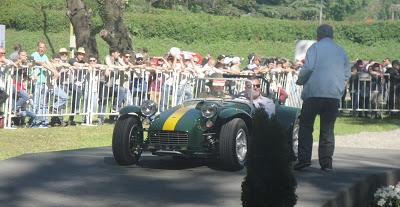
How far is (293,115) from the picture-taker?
13109mm

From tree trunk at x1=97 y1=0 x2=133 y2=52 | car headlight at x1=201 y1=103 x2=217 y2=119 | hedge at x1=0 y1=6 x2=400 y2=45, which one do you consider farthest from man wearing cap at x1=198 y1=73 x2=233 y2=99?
hedge at x1=0 y1=6 x2=400 y2=45

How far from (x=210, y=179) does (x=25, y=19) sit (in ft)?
138

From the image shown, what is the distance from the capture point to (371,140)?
18.8 m

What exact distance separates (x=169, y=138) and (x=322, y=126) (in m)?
1.98

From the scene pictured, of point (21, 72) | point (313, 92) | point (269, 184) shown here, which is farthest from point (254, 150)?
point (21, 72)

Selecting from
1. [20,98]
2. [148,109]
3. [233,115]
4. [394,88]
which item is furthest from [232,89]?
[394,88]

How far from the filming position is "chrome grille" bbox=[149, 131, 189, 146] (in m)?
11.7

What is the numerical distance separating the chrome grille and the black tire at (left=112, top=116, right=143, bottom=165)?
238 millimetres

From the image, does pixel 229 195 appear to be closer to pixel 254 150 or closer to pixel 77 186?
pixel 77 186

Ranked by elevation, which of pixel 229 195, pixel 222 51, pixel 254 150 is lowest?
pixel 229 195

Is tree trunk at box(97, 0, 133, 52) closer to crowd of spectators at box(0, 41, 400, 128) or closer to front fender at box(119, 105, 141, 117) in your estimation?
crowd of spectators at box(0, 41, 400, 128)

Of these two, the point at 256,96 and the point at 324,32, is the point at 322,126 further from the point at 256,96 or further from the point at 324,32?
the point at 256,96

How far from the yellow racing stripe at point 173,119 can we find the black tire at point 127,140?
0.44 metres

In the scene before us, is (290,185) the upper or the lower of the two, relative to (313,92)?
lower
